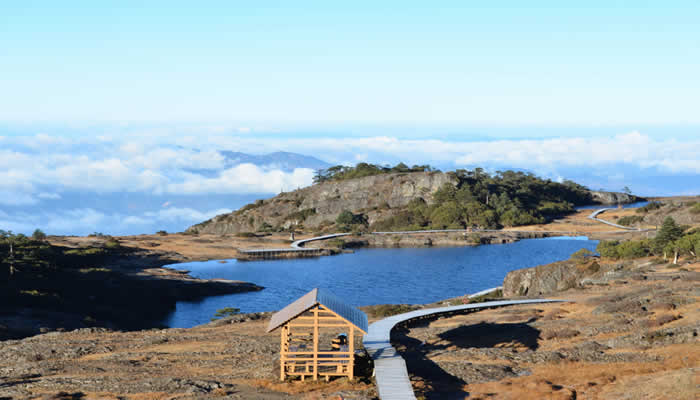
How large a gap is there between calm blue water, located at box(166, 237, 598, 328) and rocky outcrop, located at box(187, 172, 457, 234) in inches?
1300

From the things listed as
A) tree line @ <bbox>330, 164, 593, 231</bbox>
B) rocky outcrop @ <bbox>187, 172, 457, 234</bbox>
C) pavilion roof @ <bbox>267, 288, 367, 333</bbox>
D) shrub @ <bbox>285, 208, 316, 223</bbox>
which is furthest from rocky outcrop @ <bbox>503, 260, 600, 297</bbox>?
shrub @ <bbox>285, 208, 316, 223</bbox>

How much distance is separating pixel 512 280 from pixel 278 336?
3372cm

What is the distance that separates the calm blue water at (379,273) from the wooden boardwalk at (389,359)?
2135 centimetres

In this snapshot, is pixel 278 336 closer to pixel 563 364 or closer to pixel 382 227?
pixel 563 364

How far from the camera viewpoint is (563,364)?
3284cm

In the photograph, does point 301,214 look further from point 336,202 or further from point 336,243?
point 336,243

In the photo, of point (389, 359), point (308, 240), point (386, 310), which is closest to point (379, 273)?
point (308, 240)

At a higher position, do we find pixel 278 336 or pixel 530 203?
pixel 530 203

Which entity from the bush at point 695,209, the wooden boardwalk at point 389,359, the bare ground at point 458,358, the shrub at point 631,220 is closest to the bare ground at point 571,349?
the bare ground at point 458,358

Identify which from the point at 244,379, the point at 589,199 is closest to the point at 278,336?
the point at 244,379

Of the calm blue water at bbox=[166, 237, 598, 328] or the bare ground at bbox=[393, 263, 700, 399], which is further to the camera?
the calm blue water at bbox=[166, 237, 598, 328]

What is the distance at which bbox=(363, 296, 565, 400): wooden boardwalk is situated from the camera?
27819 millimetres

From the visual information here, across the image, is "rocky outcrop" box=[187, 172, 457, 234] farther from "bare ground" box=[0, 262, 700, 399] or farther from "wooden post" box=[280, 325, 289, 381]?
"wooden post" box=[280, 325, 289, 381]

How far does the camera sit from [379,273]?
9712 cm
